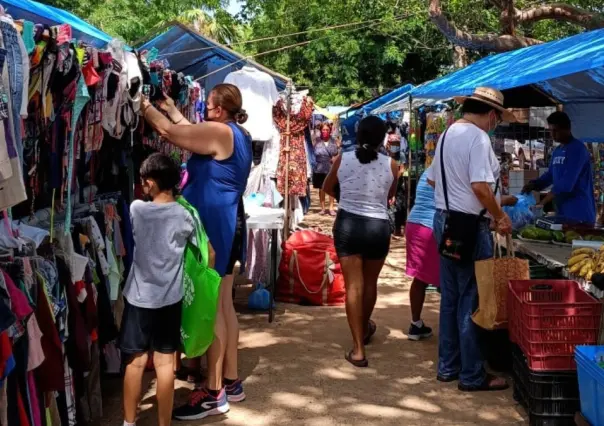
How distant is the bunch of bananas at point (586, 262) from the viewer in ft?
14.3

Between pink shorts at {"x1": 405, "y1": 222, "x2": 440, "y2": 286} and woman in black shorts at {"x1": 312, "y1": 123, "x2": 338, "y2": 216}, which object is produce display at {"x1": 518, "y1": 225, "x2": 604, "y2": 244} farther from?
woman in black shorts at {"x1": 312, "y1": 123, "x2": 338, "y2": 216}

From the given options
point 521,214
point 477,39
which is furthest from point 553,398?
point 477,39

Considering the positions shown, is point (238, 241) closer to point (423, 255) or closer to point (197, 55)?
point (423, 255)

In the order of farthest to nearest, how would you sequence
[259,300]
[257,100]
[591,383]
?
[257,100] → [259,300] → [591,383]

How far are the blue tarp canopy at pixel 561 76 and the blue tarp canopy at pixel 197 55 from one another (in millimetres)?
2223

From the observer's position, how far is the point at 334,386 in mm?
4898

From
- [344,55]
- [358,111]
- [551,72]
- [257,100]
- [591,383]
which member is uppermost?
[344,55]

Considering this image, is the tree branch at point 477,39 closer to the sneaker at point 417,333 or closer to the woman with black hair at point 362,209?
the sneaker at point 417,333

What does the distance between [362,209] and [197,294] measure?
175 cm

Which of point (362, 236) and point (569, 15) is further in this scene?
point (569, 15)

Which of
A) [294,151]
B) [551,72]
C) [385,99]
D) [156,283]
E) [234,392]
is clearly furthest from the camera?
[385,99]

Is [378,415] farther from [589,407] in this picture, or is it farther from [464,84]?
[464,84]

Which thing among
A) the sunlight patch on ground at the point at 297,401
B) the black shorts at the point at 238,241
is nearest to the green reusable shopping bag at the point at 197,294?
the black shorts at the point at 238,241

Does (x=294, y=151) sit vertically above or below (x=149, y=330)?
above
